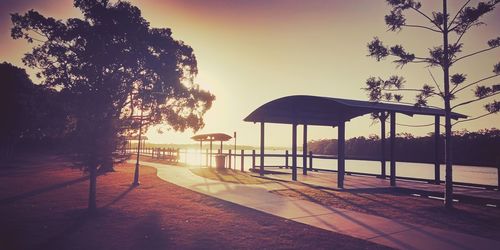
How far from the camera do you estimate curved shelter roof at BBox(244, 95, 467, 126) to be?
13109 millimetres

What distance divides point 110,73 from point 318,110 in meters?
9.66

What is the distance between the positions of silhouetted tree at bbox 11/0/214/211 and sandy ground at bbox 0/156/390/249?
1.43 meters

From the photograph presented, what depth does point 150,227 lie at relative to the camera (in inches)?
277

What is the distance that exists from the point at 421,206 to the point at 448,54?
5.08 metres

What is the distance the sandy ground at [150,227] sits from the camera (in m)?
5.80

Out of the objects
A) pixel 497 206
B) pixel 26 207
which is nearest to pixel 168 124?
pixel 26 207

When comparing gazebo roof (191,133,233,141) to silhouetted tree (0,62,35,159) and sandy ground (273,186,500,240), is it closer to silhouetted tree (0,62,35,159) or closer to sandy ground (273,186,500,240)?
sandy ground (273,186,500,240)

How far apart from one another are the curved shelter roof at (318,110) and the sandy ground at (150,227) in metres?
6.14

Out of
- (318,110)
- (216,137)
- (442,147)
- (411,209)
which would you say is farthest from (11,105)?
(442,147)

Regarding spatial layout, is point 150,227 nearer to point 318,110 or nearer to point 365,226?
point 365,226

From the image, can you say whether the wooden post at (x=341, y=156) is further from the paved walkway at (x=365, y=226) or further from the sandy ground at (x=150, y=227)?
the sandy ground at (x=150, y=227)

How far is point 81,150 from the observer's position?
895 centimetres

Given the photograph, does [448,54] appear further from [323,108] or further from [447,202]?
[323,108]

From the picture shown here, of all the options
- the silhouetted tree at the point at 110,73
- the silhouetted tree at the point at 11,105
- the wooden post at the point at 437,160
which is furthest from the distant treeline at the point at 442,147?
the silhouetted tree at the point at 11,105
